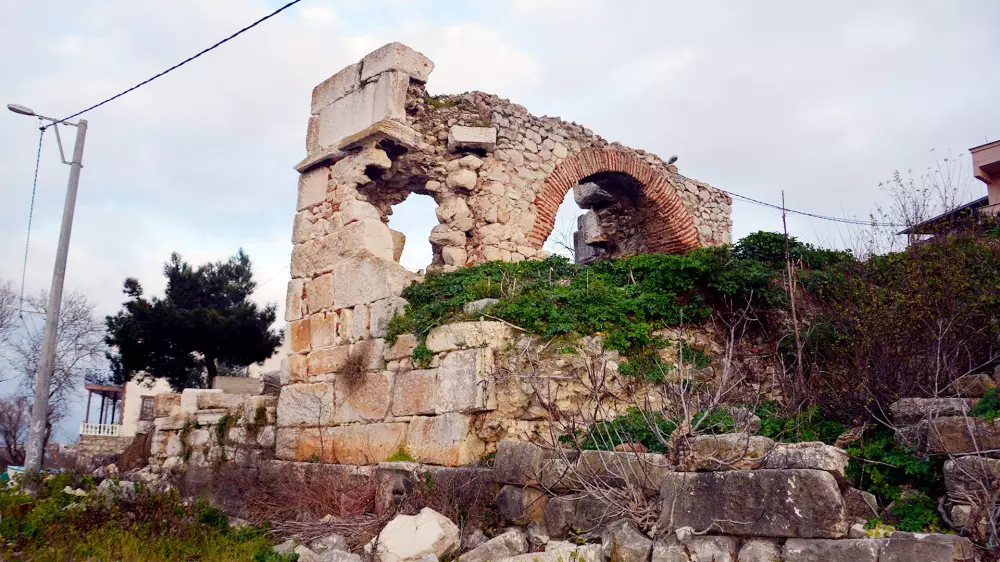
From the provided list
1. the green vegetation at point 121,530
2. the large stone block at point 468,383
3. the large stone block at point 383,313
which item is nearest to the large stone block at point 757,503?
the large stone block at point 468,383

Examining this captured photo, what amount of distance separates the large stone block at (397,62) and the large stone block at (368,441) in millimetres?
3778

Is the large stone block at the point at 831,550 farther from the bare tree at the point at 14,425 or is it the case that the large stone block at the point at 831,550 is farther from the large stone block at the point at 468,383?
the bare tree at the point at 14,425

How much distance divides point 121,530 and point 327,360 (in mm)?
2558

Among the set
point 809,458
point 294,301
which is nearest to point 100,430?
point 294,301

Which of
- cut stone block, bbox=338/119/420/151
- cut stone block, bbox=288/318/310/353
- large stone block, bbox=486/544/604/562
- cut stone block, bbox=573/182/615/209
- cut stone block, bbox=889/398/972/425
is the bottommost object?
large stone block, bbox=486/544/604/562

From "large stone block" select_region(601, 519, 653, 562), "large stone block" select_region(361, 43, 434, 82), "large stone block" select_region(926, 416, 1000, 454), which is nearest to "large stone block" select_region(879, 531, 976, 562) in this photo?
"large stone block" select_region(926, 416, 1000, 454)

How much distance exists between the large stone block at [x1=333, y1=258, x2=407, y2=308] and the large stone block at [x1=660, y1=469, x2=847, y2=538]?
3.86 m

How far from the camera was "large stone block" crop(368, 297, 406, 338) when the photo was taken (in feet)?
23.9

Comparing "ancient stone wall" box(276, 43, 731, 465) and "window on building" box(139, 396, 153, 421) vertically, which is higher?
"ancient stone wall" box(276, 43, 731, 465)

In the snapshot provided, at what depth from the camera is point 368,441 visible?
6914 mm

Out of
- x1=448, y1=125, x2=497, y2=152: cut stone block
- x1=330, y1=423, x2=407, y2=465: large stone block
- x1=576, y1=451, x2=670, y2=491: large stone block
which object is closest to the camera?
x1=576, y1=451, x2=670, y2=491: large stone block

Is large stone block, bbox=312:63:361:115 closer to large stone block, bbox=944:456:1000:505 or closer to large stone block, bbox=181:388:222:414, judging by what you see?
large stone block, bbox=181:388:222:414

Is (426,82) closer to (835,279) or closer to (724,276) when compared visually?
(724,276)

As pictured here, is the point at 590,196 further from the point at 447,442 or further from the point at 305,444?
the point at 447,442
